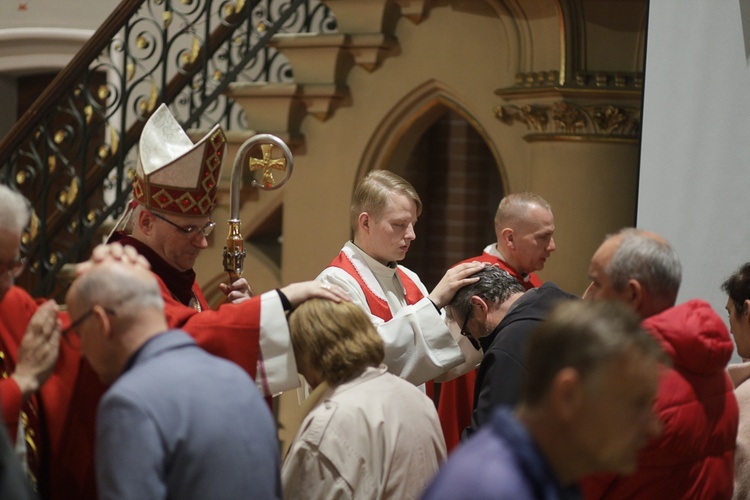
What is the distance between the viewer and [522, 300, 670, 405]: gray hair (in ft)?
5.94

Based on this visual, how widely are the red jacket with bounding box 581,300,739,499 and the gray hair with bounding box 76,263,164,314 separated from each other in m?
1.18

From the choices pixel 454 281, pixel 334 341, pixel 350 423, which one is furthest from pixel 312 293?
pixel 454 281

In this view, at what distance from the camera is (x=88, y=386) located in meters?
2.76

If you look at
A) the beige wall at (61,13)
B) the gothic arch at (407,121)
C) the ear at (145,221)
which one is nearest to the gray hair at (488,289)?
the ear at (145,221)

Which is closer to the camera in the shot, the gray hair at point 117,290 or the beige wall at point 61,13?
the gray hair at point 117,290

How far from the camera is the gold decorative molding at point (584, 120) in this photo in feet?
19.4

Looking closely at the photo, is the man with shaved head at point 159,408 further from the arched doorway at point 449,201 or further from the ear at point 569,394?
the arched doorway at point 449,201

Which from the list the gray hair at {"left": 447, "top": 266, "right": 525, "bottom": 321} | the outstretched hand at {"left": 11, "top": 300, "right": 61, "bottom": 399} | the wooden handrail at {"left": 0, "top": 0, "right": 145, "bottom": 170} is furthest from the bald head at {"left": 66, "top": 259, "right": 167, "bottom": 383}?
the wooden handrail at {"left": 0, "top": 0, "right": 145, "bottom": 170}

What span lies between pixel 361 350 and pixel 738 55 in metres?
3.14

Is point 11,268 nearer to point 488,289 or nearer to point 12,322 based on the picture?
point 12,322

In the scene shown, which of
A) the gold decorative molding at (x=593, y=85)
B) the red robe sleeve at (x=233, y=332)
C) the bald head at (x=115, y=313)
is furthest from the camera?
the gold decorative molding at (x=593, y=85)

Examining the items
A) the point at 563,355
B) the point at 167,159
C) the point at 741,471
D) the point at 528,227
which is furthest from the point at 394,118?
the point at 563,355

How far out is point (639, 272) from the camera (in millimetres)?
2711

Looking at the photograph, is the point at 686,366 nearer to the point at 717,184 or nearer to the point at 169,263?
the point at 169,263
